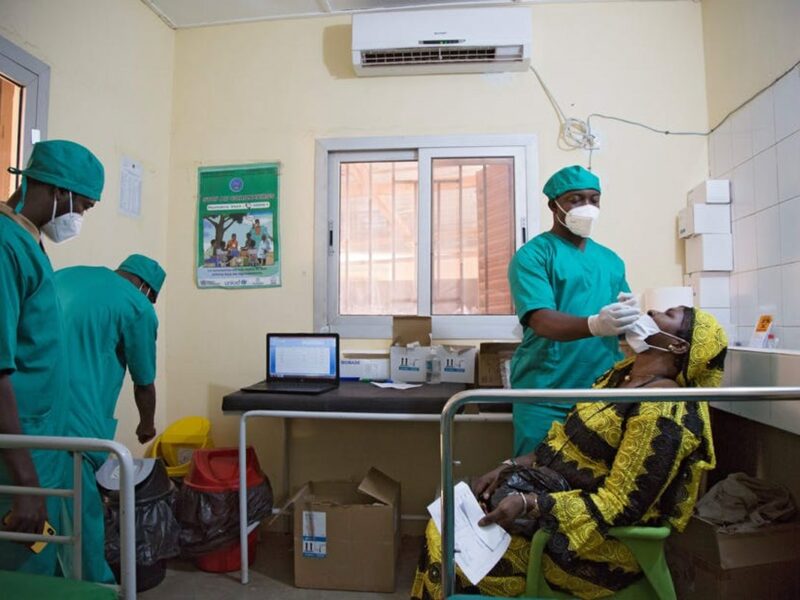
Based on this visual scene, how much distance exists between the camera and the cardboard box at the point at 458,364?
2.31m

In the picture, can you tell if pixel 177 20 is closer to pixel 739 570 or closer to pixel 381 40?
pixel 381 40

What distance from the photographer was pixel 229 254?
2611mm

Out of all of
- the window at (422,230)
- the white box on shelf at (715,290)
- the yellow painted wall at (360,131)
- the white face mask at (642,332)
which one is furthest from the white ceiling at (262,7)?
the white face mask at (642,332)

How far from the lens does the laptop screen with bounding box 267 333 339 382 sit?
2289 millimetres

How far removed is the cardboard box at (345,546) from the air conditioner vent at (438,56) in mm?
2137

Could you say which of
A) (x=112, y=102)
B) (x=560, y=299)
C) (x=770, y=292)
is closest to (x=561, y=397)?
(x=560, y=299)

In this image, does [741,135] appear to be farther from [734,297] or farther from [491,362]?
[491,362]

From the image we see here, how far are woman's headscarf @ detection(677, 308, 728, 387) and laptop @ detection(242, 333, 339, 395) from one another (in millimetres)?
1480

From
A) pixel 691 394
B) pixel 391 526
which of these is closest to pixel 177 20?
pixel 391 526

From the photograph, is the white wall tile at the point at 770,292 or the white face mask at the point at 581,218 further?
the white wall tile at the point at 770,292

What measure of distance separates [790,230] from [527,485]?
4.66ft

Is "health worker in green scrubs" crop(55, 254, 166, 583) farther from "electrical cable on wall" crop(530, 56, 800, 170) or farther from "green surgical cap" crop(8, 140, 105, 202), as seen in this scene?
"electrical cable on wall" crop(530, 56, 800, 170)

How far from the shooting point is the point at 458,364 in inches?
91.5

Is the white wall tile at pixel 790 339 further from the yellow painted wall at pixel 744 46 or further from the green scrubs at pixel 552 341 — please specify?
the yellow painted wall at pixel 744 46
